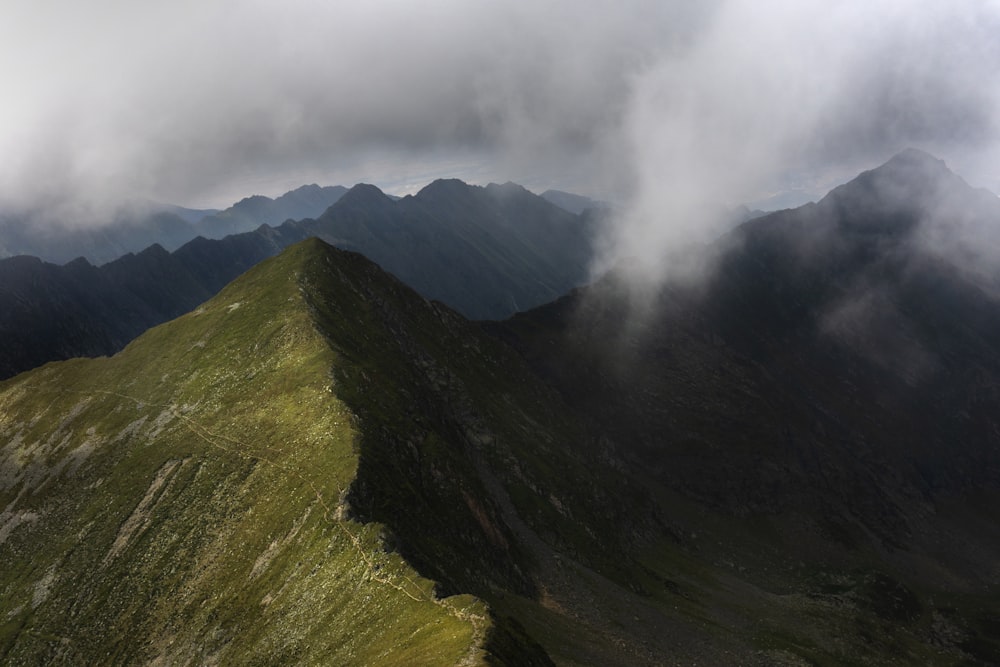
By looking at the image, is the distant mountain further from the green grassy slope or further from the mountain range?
the mountain range

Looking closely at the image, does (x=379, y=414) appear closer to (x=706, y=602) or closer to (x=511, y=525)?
(x=511, y=525)

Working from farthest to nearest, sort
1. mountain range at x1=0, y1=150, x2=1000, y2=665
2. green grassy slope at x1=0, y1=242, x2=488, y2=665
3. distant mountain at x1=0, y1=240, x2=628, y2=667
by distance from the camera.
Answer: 1. mountain range at x1=0, y1=150, x2=1000, y2=665
2. distant mountain at x1=0, y1=240, x2=628, y2=667
3. green grassy slope at x1=0, y1=242, x2=488, y2=665

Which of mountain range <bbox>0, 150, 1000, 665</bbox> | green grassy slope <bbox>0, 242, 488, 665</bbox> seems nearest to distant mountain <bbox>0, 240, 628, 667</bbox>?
green grassy slope <bbox>0, 242, 488, 665</bbox>

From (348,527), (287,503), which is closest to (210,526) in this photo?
(287,503)

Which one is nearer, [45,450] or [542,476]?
[45,450]

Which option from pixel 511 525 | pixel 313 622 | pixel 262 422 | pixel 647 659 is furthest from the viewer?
pixel 511 525

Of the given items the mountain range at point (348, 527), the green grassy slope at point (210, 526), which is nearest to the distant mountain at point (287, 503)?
the green grassy slope at point (210, 526)

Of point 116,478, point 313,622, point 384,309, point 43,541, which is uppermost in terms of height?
point 384,309

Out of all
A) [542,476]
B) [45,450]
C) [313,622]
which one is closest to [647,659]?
[313,622]

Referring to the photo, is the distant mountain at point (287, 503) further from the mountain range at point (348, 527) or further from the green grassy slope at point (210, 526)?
the mountain range at point (348, 527)
